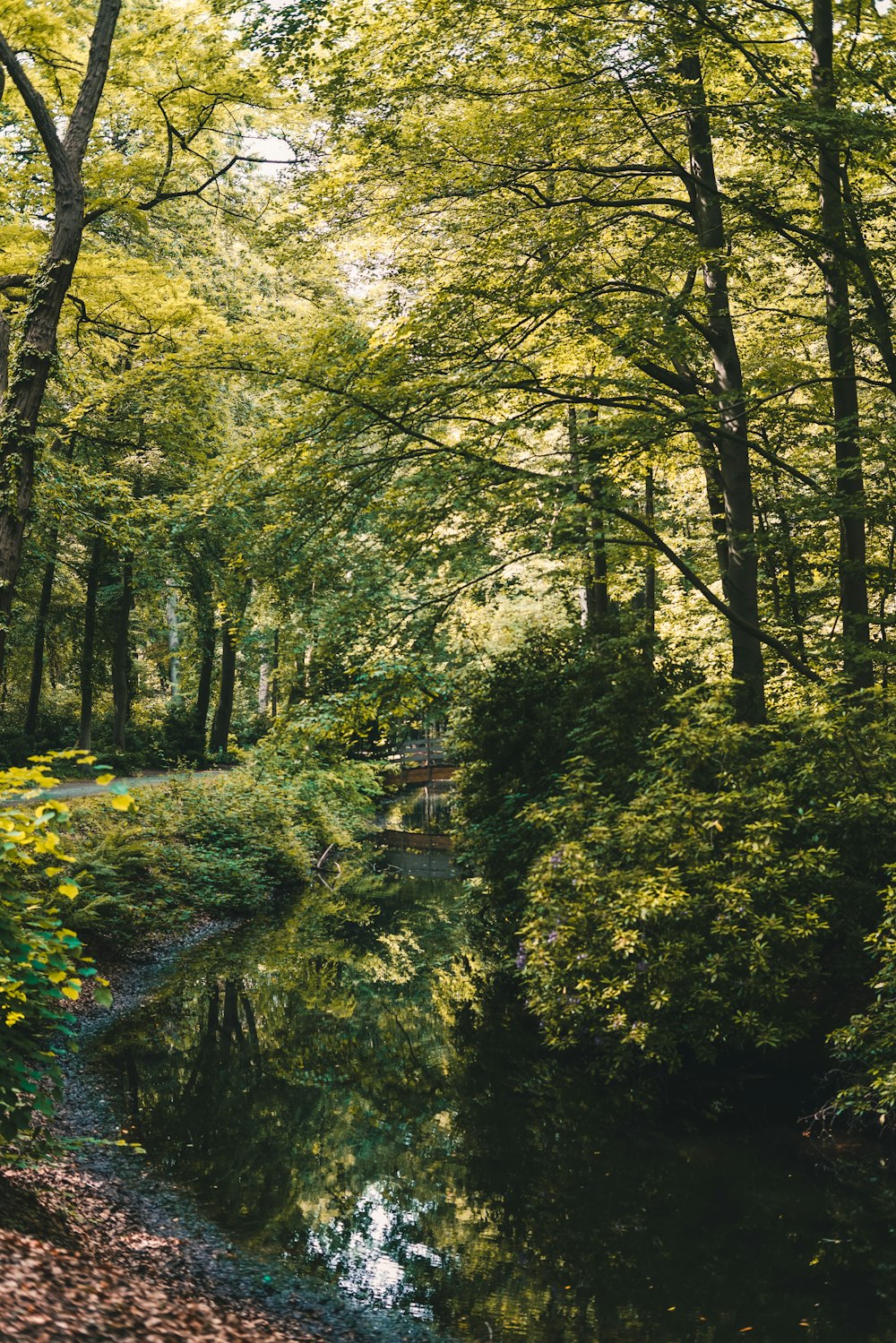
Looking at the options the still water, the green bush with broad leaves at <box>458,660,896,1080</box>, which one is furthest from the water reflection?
the green bush with broad leaves at <box>458,660,896,1080</box>

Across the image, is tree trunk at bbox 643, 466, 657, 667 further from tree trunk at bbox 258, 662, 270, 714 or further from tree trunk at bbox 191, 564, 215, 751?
tree trunk at bbox 258, 662, 270, 714

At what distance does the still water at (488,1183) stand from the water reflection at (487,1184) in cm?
2

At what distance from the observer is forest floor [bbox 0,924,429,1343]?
420cm

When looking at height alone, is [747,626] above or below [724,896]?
above

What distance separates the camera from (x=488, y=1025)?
37.7ft

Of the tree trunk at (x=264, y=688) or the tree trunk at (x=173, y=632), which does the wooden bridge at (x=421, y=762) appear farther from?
the tree trunk at (x=173, y=632)

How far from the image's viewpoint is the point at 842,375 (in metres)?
10.9

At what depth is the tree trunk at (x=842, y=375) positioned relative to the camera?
402 inches

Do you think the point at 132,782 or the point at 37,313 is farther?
the point at 132,782

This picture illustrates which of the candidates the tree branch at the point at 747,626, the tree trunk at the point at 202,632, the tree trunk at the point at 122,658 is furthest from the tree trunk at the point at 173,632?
the tree branch at the point at 747,626

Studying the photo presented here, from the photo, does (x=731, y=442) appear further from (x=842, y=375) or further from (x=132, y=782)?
(x=132, y=782)

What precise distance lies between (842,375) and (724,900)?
6.00 metres

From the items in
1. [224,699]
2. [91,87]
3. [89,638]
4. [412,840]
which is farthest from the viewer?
[224,699]

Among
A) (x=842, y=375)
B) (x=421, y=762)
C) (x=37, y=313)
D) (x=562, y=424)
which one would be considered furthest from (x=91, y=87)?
(x=421, y=762)
